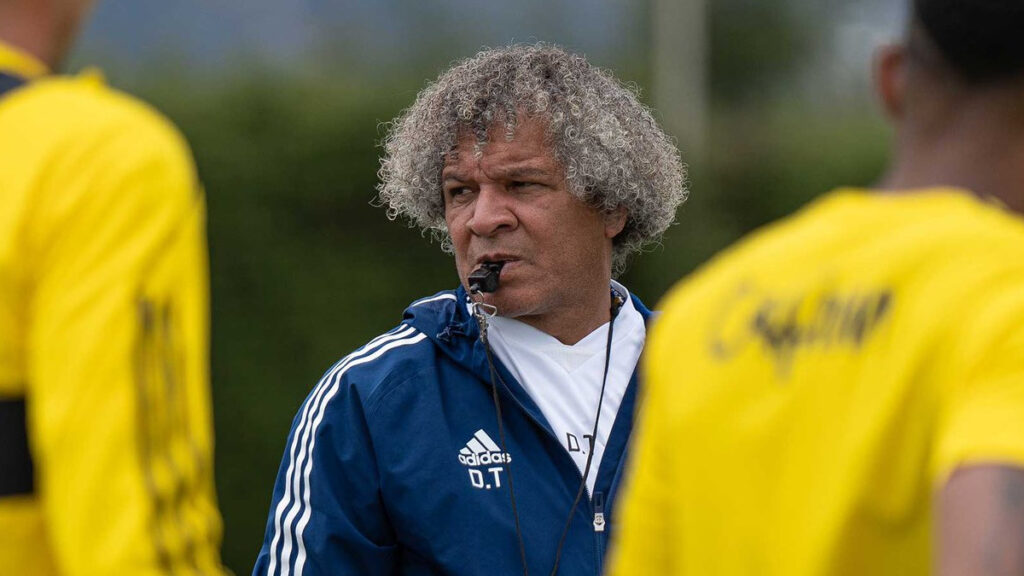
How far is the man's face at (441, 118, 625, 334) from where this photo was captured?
348 cm

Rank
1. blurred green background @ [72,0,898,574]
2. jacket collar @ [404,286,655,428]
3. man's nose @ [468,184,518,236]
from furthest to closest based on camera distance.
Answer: blurred green background @ [72,0,898,574] → man's nose @ [468,184,518,236] → jacket collar @ [404,286,655,428]

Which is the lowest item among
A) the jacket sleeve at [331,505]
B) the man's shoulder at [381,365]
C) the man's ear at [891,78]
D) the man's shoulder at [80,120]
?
the jacket sleeve at [331,505]

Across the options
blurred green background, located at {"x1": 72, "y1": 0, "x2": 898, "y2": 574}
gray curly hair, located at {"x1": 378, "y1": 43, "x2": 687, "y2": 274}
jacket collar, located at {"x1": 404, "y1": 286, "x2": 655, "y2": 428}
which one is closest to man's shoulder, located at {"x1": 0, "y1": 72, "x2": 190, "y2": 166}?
jacket collar, located at {"x1": 404, "y1": 286, "x2": 655, "y2": 428}

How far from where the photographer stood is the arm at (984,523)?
4.89 ft

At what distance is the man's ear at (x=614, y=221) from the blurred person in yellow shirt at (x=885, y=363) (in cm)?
185

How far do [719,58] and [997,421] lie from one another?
10875 millimetres

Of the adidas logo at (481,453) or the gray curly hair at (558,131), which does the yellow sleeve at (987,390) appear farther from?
the gray curly hair at (558,131)

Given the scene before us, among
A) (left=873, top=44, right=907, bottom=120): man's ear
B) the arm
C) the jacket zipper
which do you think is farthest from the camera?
the jacket zipper

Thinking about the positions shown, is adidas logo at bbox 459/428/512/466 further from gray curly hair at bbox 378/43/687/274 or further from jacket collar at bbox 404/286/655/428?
→ gray curly hair at bbox 378/43/687/274

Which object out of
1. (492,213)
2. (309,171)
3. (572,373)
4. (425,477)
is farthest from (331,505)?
(309,171)

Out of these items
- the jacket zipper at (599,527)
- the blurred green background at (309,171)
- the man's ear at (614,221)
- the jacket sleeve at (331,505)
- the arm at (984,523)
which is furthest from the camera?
the blurred green background at (309,171)

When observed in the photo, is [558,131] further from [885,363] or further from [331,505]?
[885,363]

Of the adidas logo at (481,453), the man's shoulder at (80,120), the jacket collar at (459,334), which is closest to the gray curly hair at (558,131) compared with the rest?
the jacket collar at (459,334)

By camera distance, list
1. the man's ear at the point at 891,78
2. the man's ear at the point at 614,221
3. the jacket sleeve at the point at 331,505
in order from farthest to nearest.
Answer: the man's ear at the point at 614,221
the jacket sleeve at the point at 331,505
the man's ear at the point at 891,78
